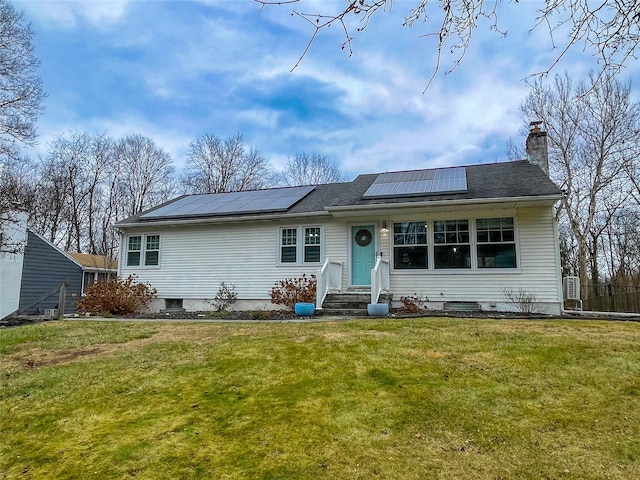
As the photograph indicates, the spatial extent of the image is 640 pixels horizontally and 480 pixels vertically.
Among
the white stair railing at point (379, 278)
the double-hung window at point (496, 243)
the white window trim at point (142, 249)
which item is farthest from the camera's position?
the white window trim at point (142, 249)

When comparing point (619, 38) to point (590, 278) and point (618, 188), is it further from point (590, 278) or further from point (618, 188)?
point (590, 278)

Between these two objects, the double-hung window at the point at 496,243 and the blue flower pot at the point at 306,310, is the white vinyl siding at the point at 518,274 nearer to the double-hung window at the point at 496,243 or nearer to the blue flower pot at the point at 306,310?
the double-hung window at the point at 496,243

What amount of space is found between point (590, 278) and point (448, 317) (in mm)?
19647

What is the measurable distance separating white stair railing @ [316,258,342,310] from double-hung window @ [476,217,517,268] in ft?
13.0

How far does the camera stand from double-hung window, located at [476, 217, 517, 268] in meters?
10.4

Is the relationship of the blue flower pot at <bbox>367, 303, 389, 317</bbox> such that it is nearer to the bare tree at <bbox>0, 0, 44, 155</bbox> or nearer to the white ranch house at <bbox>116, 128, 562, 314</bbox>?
the white ranch house at <bbox>116, 128, 562, 314</bbox>

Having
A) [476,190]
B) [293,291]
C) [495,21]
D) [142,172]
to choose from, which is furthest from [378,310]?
[142,172]

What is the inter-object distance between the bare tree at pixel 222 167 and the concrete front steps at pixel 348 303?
68.8ft

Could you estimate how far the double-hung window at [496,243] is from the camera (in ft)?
34.1

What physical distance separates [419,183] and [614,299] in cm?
985

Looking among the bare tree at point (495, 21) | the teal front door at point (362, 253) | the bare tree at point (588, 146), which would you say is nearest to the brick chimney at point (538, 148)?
the teal front door at point (362, 253)

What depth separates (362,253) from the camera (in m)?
11.8

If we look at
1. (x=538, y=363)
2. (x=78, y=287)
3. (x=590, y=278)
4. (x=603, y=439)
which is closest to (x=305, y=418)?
(x=603, y=439)

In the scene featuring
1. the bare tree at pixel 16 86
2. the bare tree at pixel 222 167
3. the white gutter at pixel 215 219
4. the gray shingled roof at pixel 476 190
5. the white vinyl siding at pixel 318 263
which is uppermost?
the bare tree at pixel 222 167
